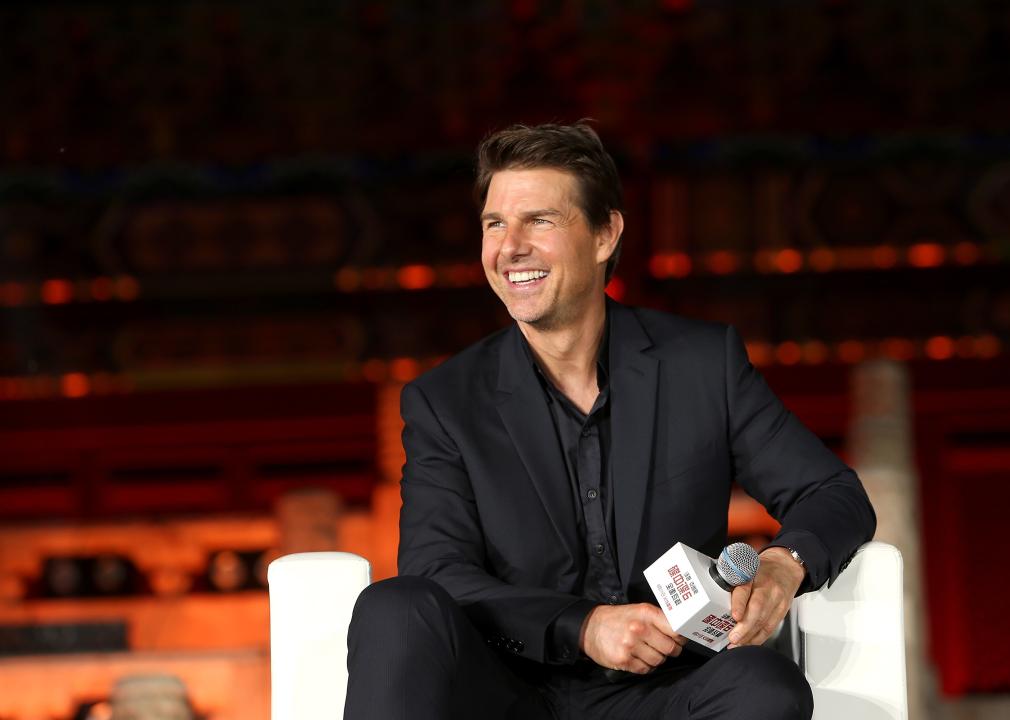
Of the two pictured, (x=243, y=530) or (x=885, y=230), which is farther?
(x=885, y=230)

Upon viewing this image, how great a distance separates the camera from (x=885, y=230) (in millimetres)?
2873

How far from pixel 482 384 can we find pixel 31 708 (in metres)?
1.15

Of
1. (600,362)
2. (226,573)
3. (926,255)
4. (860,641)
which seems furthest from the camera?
(926,255)

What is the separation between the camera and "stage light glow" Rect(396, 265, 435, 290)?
2.96m

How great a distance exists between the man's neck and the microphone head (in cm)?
26

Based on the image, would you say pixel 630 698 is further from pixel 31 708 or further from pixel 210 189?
pixel 210 189

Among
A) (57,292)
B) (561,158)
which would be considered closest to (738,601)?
(561,158)

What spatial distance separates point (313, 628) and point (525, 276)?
322 mm

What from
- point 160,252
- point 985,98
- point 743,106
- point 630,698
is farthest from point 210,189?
point 630,698

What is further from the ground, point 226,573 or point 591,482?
point 591,482

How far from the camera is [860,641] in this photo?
1.11 m

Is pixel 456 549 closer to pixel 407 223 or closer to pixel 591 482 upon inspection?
pixel 591 482

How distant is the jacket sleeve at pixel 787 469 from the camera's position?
109 cm

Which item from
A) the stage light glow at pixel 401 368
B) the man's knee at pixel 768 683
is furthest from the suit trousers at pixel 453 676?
the stage light glow at pixel 401 368
